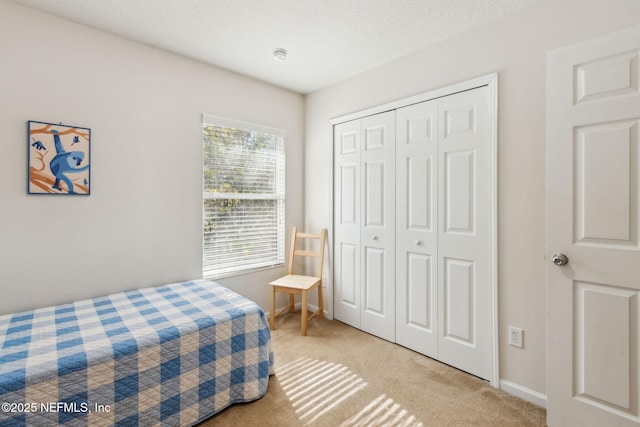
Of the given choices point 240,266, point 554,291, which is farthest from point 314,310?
point 554,291

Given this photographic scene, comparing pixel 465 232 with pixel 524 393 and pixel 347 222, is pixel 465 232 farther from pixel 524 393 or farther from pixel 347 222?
pixel 347 222

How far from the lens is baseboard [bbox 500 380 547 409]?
1.87m

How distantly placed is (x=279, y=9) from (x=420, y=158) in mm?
1466

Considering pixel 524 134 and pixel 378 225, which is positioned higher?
pixel 524 134

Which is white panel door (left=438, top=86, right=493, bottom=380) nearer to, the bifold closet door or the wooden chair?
the bifold closet door

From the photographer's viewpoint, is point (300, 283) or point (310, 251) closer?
point (300, 283)

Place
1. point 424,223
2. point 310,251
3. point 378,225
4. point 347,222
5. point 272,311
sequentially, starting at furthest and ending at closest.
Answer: point 310,251 < point 347,222 < point 272,311 < point 378,225 < point 424,223

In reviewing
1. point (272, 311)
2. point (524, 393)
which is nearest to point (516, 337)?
point (524, 393)

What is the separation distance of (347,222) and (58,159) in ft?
7.70

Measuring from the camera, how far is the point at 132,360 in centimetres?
153

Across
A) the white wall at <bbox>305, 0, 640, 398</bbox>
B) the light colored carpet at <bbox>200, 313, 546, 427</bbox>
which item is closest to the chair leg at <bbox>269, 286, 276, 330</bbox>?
the light colored carpet at <bbox>200, 313, 546, 427</bbox>

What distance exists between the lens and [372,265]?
2.87 metres

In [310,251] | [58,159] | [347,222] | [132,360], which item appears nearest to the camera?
[132,360]

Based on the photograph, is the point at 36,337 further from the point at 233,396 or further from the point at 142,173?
Answer: the point at 142,173
